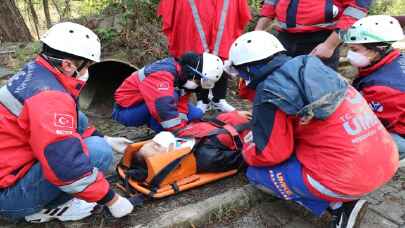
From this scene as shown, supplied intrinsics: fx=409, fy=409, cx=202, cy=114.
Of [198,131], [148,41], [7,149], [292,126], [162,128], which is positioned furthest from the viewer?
[148,41]

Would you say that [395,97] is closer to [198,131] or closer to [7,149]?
[198,131]

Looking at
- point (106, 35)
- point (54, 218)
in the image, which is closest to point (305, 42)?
point (54, 218)

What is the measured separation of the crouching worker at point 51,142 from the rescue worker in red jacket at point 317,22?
1.94m

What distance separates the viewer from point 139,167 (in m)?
3.39

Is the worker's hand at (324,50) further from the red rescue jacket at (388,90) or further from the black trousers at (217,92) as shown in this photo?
the black trousers at (217,92)

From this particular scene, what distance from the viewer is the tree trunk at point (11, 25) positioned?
25.4ft

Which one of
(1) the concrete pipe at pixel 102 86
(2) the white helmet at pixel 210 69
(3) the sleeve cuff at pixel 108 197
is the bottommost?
(1) the concrete pipe at pixel 102 86

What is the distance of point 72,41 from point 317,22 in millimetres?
2222

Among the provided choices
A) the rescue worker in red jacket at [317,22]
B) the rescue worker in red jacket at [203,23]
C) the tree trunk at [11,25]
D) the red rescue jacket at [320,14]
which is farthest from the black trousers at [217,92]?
the tree trunk at [11,25]

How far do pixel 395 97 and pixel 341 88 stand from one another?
965mm

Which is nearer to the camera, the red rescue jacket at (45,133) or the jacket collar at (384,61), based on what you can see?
the red rescue jacket at (45,133)

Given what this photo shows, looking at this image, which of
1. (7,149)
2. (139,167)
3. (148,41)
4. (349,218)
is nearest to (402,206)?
(349,218)

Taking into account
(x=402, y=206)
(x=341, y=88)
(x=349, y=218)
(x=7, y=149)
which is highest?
(x=341, y=88)

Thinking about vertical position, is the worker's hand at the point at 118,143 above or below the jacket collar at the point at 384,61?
below
